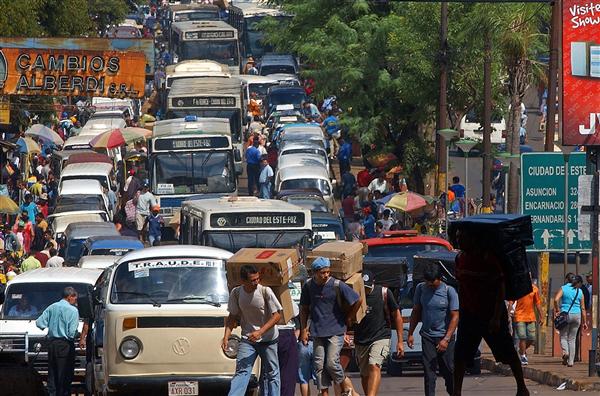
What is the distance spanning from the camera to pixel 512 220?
1288 centimetres

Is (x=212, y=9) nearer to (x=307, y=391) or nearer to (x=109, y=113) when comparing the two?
(x=109, y=113)

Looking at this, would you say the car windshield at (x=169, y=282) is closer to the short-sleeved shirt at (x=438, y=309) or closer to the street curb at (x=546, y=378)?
the short-sleeved shirt at (x=438, y=309)

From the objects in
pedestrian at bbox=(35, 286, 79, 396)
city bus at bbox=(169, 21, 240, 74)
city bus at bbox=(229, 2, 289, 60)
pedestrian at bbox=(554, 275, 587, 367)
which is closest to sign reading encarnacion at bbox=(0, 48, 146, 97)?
pedestrian at bbox=(554, 275, 587, 367)

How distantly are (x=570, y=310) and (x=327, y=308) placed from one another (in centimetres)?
867

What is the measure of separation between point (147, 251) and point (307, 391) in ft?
7.44

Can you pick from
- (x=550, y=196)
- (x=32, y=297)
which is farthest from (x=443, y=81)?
(x=32, y=297)

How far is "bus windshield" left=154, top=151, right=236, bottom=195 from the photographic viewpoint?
130ft

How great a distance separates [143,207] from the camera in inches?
1576

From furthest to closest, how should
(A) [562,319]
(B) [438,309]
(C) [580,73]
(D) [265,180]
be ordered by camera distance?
(D) [265,180] < (A) [562,319] < (C) [580,73] < (B) [438,309]

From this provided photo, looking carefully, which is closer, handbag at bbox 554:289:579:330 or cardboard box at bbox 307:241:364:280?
cardboard box at bbox 307:241:364:280

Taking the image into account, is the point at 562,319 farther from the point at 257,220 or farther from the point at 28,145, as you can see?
the point at 28,145

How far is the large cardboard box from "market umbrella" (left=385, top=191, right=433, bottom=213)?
1923 cm

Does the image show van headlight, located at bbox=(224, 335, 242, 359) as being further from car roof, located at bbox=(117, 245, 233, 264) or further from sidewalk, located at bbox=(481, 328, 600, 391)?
sidewalk, located at bbox=(481, 328, 600, 391)

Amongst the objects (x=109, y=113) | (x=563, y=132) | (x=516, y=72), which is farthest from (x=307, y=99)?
(x=563, y=132)
